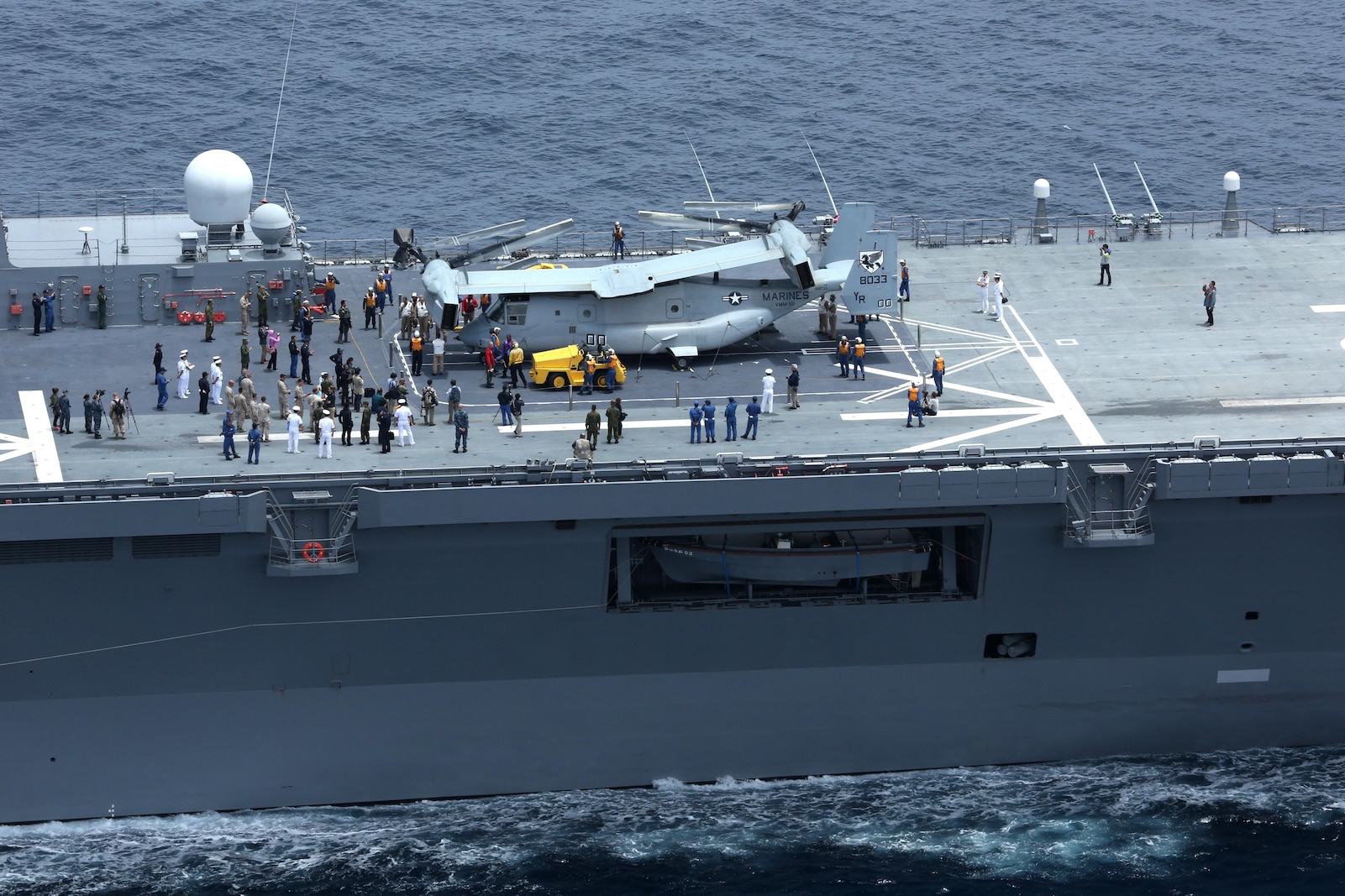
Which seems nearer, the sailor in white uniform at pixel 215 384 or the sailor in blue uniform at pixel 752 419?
the sailor in blue uniform at pixel 752 419

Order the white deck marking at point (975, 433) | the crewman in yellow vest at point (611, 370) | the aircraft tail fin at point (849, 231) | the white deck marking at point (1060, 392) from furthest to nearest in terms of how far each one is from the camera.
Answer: the aircraft tail fin at point (849, 231), the crewman in yellow vest at point (611, 370), the white deck marking at point (1060, 392), the white deck marking at point (975, 433)

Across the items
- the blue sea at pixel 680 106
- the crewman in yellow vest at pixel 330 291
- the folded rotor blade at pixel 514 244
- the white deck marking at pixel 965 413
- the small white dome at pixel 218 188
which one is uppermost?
the blue sea at pixel 680 106

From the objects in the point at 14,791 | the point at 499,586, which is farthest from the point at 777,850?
the point at 14,791

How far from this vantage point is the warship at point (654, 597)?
39.9 metres

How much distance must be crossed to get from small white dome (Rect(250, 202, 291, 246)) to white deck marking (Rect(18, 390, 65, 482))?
26.2 feet

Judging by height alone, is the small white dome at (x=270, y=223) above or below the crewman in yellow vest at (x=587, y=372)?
above

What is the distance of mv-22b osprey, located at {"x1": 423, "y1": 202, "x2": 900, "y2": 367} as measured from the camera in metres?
48.3

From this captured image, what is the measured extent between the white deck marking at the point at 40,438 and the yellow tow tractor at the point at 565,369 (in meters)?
12.0

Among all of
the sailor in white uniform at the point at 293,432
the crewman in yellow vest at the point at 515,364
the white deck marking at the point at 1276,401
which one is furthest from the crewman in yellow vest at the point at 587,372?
the white deck marking at the point at 1276,401

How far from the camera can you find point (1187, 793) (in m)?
42.6

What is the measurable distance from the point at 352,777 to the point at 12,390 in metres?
13.4

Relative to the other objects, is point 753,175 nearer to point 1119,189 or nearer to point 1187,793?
point 1119,189

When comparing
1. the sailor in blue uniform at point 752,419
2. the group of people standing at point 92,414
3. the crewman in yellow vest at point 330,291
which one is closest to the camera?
the group of people standing at point 92,414

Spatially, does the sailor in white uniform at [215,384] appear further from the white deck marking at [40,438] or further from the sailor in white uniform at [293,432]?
the white deck marking at [40,438]
